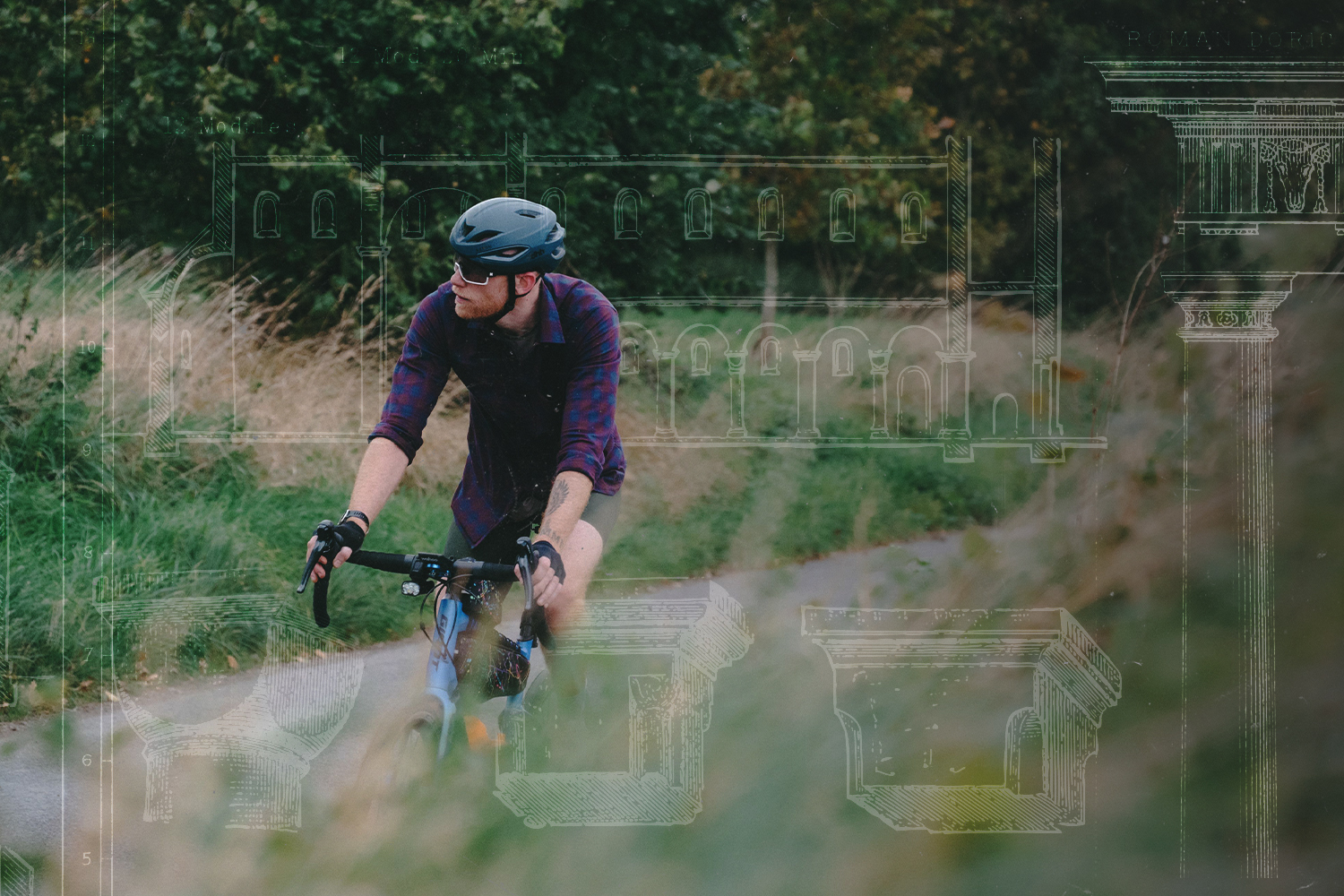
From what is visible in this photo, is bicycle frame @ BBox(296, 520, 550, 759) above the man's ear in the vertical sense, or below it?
below

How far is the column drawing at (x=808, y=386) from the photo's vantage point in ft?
14.2

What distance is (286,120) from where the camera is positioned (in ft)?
14.2

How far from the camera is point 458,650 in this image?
3617mm

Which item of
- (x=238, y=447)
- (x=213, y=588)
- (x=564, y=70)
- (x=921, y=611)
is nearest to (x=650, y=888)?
(x=921, y=611)

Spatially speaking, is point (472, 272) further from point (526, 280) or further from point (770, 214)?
point (770, 214)

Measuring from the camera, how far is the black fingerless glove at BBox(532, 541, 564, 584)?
319 centimetres

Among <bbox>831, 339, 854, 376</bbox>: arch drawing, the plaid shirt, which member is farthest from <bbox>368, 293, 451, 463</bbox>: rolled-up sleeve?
<bbox>831, 339, 854, 376</bbox>: arch drawing

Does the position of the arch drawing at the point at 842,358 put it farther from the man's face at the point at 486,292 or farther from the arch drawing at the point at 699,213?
the man's face at the point at 486,292

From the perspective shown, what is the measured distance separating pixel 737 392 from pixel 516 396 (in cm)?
98
